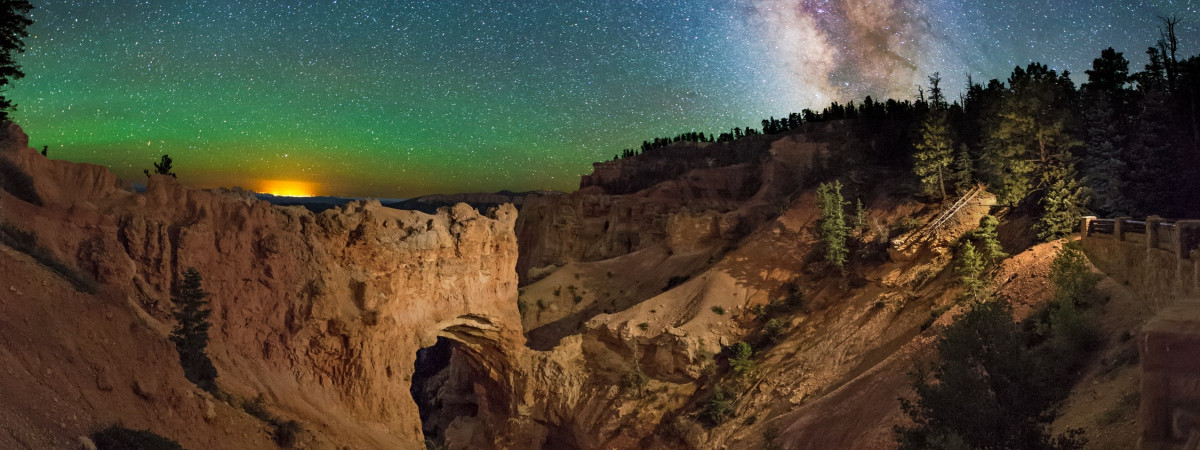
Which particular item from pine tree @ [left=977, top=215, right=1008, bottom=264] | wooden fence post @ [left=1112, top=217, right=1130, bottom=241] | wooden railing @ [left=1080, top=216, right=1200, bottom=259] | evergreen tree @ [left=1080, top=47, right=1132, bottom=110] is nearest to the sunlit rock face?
pine tree @ [left=977, top=215, right=1008, bottom=264]

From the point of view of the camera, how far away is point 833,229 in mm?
38656

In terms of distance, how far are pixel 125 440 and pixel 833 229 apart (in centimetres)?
3371

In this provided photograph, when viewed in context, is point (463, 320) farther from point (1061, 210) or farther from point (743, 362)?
point (1061, 210)

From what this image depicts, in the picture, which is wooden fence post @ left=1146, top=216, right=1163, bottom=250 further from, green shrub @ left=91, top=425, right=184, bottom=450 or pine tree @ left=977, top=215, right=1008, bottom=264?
green shrub @ left=91, top=425, right=184, bottom=450

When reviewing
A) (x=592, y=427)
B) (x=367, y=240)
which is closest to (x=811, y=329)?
(x=592, y=427)

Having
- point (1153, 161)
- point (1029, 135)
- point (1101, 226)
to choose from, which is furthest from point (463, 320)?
point (1153, 161)

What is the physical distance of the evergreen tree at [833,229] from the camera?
38125 millimetres

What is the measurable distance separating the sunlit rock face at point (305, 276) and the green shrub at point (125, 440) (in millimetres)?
2366

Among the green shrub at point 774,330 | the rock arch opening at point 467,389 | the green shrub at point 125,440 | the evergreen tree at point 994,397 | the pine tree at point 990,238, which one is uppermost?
the pine tree at point 990,238

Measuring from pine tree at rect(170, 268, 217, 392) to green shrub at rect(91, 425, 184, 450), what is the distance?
197 inches

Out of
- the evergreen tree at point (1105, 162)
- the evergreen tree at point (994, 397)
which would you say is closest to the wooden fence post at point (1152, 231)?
the evergreen tree at point (994, 397)

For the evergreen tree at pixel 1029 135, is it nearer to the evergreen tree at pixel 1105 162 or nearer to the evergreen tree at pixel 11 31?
the evergreen tree at pixel 1105 162

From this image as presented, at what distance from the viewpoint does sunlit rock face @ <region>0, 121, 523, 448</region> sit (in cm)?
1814

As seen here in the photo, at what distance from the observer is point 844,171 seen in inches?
1877
